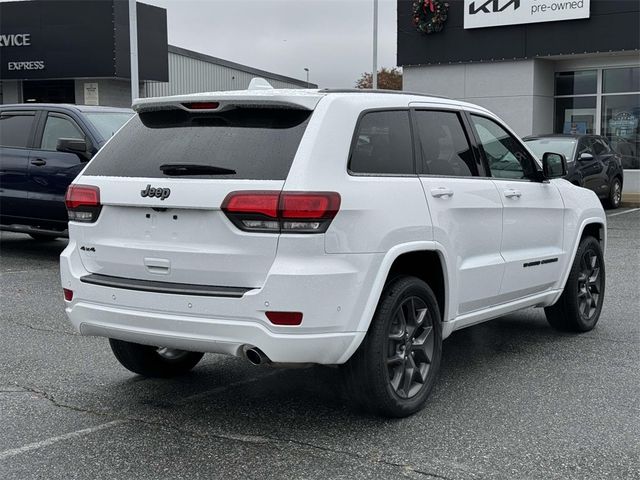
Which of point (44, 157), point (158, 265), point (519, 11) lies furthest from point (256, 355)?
point (519, 11)

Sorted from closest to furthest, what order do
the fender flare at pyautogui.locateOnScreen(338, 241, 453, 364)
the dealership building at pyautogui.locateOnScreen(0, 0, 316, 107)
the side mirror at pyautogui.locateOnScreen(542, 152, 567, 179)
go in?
the fender flare at pyautogui.locateOnScreen(338, 241, 453, 364) < the side mirror at pyautogui.locateOnScreen(542, 152, 567, 179) < the dealership building at pyautogui.locateOnScreen(0, 0, 316, 107)

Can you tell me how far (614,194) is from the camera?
19.1 m

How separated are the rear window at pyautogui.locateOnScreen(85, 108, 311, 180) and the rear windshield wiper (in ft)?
0.08

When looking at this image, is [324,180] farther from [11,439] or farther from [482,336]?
[482,336]

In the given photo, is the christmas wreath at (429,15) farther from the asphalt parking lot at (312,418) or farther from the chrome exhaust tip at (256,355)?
the chrome exhaust tip at (256,355)

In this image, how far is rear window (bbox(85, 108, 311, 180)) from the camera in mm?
4398

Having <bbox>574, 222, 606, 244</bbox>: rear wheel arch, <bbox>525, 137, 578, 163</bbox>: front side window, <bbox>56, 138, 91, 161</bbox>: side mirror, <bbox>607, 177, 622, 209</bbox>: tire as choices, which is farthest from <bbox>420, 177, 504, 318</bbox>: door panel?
<bbox>607, 177, 622, 209</bbox>: tire

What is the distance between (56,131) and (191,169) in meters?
7.04

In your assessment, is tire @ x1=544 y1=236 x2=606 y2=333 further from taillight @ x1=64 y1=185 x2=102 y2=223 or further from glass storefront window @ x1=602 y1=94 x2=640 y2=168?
glass storefront window @ x1=602 y1=94 x2=640 y2=168

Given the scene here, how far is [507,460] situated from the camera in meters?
4.20

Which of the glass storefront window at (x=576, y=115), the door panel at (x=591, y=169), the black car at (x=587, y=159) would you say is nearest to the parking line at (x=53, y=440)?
the black car at (x=587, y=159)

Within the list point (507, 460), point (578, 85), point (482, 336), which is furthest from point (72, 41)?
point (507, 460)

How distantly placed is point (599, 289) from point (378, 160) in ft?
10.9

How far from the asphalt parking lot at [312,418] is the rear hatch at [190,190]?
0.85 meters
